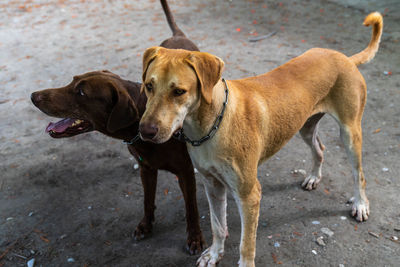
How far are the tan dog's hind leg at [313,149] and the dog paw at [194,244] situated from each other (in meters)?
1.31

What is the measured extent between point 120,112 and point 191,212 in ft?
3.44

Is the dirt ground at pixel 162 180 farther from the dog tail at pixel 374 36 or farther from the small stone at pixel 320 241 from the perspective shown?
the dog tail at pixel 374 36

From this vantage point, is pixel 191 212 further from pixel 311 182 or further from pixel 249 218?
pixel 311 182

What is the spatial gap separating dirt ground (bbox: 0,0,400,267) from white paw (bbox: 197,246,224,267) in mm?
90

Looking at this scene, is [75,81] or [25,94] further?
[25,94]

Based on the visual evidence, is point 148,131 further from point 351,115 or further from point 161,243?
point 351,115

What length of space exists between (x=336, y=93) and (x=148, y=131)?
1.77m

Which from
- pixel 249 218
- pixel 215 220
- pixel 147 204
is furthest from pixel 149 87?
pixel 147 204

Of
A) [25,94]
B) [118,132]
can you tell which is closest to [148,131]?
[118,132]

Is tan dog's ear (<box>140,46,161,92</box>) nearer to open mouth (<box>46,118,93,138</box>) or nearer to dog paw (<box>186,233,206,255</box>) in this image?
open mouth (<box>46,118,93,138</box>)

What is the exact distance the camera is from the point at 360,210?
10.7 ft

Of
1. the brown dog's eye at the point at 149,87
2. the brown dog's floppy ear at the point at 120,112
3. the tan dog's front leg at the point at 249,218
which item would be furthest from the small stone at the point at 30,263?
the brown dog's eye at the point at 149,87

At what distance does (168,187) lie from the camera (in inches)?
150

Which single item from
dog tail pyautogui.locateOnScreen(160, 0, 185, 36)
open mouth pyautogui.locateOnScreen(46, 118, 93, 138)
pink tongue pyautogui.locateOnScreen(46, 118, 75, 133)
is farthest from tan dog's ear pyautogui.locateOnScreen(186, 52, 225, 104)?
dog tail pyautogui.locateOnScreen(160, 0, 185, 36)
